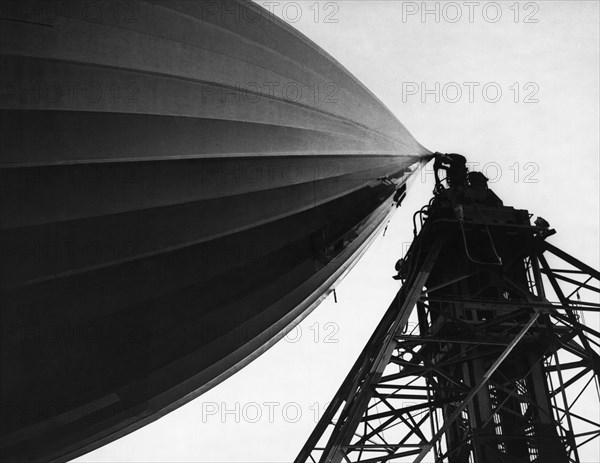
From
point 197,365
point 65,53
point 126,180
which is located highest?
point 65,53

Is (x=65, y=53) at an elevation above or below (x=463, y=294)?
above

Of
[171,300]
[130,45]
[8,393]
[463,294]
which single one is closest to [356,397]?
[463,294]

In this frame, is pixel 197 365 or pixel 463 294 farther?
pixel 463 294

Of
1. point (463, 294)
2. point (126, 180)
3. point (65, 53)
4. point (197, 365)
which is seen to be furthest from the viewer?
point (463, 294)

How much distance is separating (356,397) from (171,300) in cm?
556

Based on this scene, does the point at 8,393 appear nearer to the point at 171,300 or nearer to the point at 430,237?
the point at 171,300

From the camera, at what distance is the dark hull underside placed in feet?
29.3

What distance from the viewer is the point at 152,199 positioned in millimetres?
9750

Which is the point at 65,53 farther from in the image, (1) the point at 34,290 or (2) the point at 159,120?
(1) the point at 34,290

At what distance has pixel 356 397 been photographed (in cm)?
1498

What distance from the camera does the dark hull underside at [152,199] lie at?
8938 millimetres

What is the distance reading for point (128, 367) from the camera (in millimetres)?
10695

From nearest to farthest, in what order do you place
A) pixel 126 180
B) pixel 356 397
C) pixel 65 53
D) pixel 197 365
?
1. pixel 65 53
2. pixel 126 180
3. pixel 197 365
4. pixel 356 397

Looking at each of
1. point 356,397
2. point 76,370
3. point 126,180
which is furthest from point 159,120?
point 356,397
